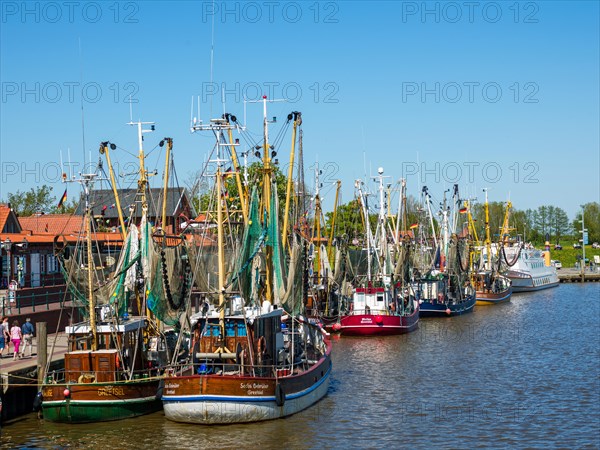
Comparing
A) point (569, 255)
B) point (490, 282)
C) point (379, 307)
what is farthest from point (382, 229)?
point (569, 255)

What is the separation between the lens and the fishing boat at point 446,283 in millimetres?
80500

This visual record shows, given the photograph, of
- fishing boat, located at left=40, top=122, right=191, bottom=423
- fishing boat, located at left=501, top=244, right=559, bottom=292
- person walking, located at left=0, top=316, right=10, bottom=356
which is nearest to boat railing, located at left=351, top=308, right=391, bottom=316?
fishing boat, located at left=40, top=122, right=191, bottom=423

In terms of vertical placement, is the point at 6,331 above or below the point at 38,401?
above

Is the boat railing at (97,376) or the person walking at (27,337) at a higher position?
the person walking at (27,337)

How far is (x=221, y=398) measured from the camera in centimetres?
3322

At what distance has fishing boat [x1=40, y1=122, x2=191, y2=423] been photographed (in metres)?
34.2

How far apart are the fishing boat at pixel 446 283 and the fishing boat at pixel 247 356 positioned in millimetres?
38068

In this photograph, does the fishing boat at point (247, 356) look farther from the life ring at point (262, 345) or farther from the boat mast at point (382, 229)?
the boat mast at point (382, 229)

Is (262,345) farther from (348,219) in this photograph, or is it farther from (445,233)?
(348,219)

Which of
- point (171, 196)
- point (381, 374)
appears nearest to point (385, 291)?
point (381, 374)

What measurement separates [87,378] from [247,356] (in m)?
6.16

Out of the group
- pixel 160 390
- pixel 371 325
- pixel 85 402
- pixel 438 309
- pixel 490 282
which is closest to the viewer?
pixel 85 402

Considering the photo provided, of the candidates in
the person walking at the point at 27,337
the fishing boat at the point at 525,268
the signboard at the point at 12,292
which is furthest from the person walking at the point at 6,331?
the fishing boat at the point at 525,268

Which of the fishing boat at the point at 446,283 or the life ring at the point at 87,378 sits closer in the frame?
the life ring at the point at 87,378
